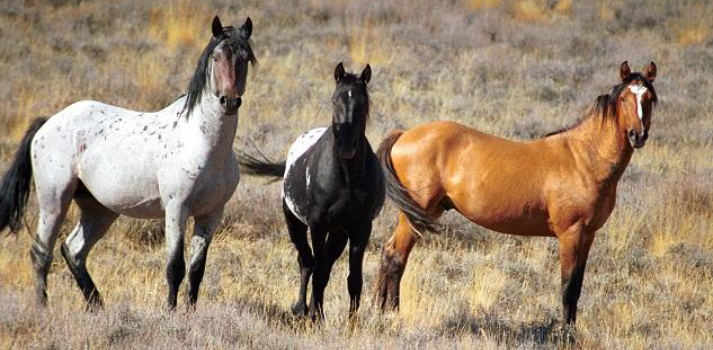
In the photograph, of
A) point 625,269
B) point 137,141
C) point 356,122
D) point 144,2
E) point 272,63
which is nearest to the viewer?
point 356,122

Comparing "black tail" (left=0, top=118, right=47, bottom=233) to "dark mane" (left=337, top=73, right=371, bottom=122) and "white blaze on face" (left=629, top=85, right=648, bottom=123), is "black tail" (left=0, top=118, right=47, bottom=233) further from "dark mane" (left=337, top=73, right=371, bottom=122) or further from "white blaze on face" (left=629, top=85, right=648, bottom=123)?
"white blaze on face" (left=629, top=85, right=648, bottom=123)

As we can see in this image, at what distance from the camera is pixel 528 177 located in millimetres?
6398

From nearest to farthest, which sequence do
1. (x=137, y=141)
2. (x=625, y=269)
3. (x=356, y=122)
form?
(x=356, y=122), (x=137, y=141), (x=625, y=269)

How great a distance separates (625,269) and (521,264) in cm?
91

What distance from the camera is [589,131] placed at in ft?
20.8

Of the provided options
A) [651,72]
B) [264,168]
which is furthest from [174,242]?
[651,72]

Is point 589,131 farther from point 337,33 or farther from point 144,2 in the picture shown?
point 144,2

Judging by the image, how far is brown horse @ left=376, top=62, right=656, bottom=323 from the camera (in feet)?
19.9

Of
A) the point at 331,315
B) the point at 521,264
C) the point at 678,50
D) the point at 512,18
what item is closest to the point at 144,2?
the point at 512,18

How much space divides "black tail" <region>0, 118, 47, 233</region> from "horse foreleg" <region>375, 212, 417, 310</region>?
2.59m

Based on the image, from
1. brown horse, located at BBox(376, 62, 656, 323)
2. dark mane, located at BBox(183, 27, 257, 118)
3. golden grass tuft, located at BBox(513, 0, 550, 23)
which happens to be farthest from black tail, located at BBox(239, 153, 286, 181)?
golden grass tuft, located at BBox(513, 0, 550, 23)

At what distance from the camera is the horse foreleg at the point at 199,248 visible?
5219mm

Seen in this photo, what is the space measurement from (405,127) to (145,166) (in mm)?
6622

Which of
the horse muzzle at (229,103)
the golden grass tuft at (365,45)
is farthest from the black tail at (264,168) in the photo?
the golden grass tuft at (365,45)
